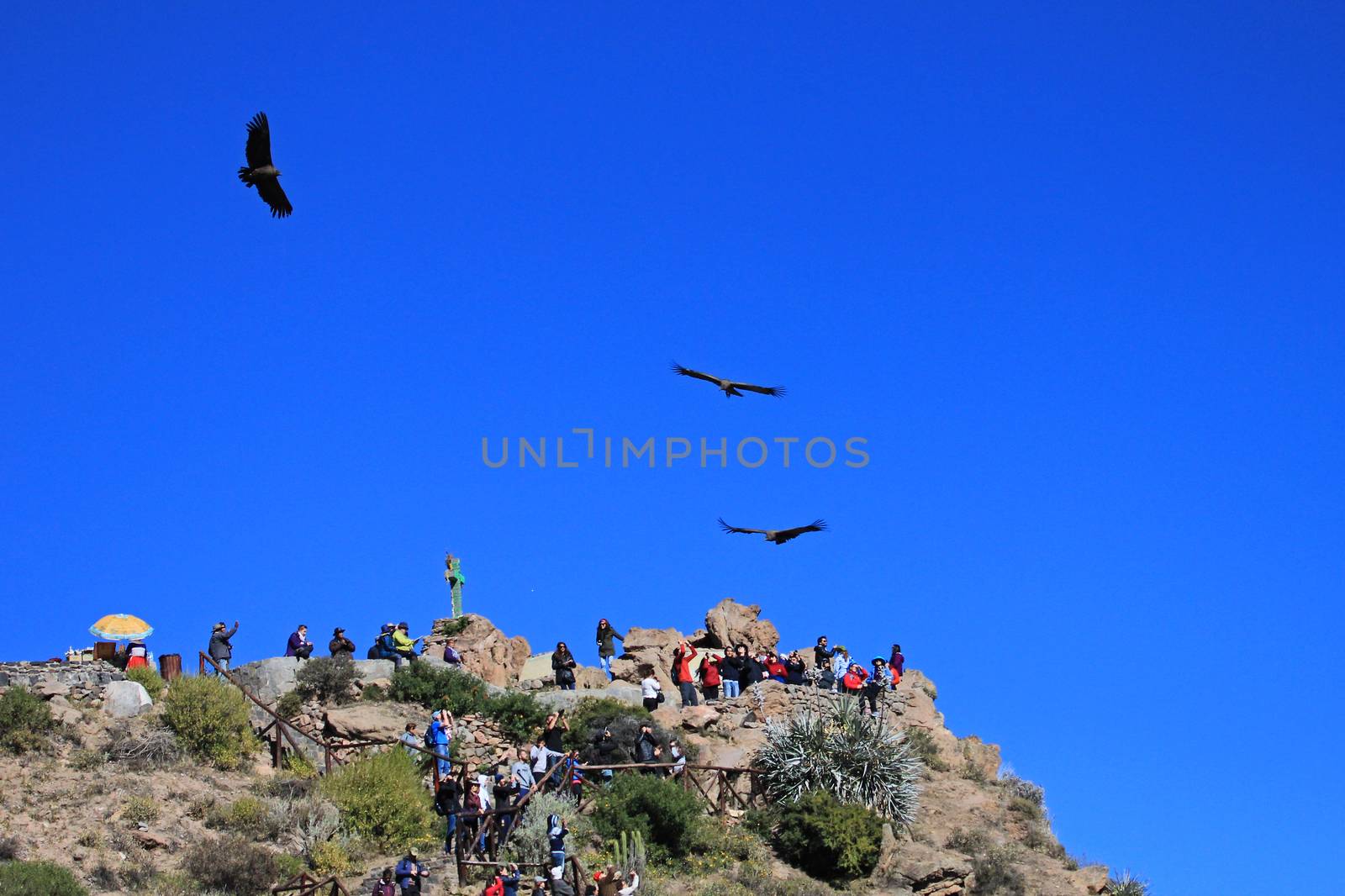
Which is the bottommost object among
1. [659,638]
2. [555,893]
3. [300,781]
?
[555,893]

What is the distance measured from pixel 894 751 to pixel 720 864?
503cm

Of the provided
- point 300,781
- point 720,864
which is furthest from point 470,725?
point 720,864

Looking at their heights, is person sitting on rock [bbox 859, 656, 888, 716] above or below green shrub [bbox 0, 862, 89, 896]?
above

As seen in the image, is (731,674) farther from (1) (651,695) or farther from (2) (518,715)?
(2) (518,715)

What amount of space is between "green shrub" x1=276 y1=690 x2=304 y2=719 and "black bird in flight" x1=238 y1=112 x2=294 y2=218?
14.5 meters

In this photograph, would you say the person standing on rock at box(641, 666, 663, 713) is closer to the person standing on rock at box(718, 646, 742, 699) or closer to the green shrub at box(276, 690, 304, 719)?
the person standing on rock at box(718, 646, 742, 699)

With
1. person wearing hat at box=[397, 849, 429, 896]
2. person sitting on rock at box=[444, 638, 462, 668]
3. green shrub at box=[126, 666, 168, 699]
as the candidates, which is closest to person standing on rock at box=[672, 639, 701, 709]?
person sitting on rock at box=[444, 638, 462, 668]

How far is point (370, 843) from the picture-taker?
31.3 m

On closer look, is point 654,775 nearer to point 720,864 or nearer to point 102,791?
point 720,864

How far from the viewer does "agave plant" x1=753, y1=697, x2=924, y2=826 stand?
35.1 m

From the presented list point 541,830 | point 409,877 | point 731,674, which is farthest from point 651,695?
point 409,877

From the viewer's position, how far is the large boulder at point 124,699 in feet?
119

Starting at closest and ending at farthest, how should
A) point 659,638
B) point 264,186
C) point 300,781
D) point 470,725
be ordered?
point 264,186 < point 300,781 < point 470,725 < point 659,638

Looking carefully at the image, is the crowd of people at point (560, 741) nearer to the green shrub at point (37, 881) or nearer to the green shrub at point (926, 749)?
the green shrub at point (926, 749)
